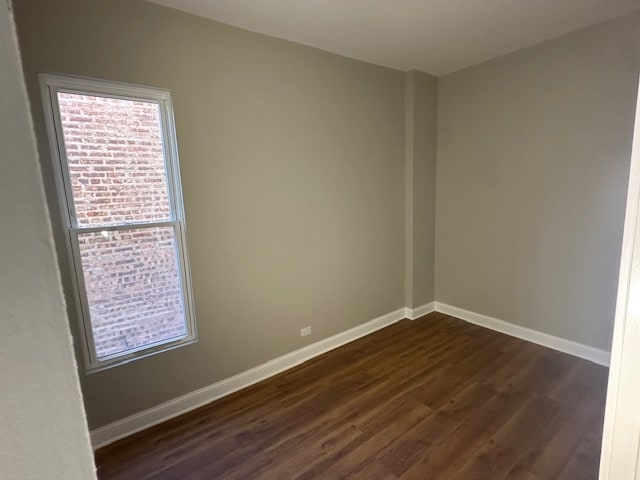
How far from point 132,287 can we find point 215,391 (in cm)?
102

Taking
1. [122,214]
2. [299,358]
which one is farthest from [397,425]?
[122,214]

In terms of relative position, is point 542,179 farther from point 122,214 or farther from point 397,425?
point 122,214

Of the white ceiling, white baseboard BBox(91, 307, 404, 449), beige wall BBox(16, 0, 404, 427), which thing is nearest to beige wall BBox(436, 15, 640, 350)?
the white ceiling

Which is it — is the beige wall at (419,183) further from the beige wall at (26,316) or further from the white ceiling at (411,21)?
the beige wall at (26,316)

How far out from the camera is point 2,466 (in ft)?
1.35

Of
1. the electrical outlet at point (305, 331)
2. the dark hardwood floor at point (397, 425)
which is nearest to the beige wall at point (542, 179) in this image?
the dark hardwood floor at point (397, 425)

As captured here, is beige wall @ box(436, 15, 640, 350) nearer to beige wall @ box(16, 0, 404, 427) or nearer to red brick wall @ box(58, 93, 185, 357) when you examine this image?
beige wall @ box(16, 0, 404, 427)

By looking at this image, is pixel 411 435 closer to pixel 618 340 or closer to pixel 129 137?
pixel 618 340

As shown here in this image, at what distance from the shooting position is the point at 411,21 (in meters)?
2.44

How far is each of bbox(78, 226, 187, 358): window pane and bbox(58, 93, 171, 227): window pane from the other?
12cm

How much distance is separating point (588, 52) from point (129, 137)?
3.47m

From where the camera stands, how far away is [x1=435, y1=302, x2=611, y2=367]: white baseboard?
282 centimetres

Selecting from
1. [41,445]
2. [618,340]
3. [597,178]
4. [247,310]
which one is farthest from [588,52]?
[41,445]

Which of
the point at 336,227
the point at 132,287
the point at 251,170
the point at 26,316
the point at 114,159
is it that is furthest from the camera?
the point at 336,227
